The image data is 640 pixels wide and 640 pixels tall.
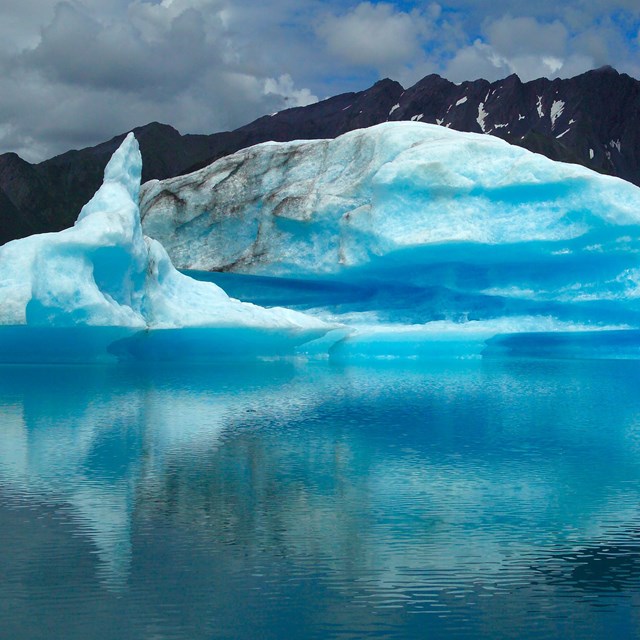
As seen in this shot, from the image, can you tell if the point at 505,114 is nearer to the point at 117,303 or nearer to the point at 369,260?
the point at 369,260

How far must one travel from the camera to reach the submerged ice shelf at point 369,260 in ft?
53.6

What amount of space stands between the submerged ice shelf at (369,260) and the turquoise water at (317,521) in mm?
6062

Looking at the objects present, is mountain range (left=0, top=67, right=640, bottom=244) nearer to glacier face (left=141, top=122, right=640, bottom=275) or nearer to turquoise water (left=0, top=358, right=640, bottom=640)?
glacier face (left=141, top=122, right=640, bottom=275)

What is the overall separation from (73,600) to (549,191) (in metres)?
16.0

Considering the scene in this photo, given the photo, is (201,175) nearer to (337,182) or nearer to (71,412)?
(337,182)

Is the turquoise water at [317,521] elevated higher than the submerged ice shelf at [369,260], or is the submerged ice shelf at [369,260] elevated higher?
the submerged ice shelf at [369,260]

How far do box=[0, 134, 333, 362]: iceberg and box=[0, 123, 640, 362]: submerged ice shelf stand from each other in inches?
1.6

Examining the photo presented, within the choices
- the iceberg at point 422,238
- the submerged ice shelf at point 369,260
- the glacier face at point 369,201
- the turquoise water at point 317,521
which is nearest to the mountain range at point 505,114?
the glacier face at point 369,201

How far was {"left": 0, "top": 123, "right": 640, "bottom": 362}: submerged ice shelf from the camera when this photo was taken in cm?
1634

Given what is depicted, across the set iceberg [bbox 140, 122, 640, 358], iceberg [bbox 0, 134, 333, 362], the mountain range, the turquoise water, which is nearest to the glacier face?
iceberg [bbox 140, 122, 640, 358]

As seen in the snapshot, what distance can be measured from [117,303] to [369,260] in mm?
5779

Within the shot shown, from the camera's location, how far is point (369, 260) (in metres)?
19.1

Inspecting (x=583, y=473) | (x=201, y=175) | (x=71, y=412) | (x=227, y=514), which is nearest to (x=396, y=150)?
(x=201, y=175)

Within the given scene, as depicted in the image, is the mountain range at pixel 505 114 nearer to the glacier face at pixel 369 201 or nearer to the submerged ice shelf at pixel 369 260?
the glacier face at pixel 369 201
